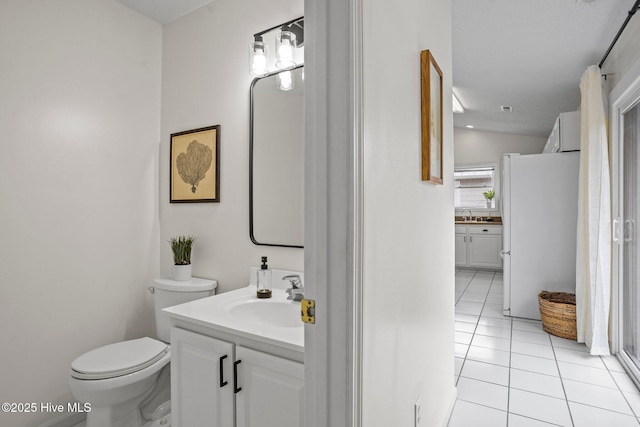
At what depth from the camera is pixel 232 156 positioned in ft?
7.21

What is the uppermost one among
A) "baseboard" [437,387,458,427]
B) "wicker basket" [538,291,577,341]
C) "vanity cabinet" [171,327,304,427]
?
"vanity cabinet" [171,327,304,427]

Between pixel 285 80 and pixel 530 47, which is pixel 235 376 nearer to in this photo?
pixel 285 80

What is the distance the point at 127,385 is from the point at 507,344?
2.90 m

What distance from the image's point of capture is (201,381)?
1.39 metres

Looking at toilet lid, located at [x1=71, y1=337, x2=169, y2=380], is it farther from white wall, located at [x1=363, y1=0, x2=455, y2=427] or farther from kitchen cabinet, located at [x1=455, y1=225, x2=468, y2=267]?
kitchen cabinet, located at [x1=455, y1=225, x2=468, y2=267]

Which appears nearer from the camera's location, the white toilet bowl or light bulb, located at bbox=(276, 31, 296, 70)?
the white toilet bowl

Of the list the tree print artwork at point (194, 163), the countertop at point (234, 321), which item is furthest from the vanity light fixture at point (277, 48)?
the countertop at point (234, 321)

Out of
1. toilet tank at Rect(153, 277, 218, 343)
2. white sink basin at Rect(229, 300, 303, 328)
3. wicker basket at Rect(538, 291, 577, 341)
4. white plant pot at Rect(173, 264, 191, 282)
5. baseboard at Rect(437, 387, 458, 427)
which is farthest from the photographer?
wicker basket at Rect(538, 291, 577, 341)

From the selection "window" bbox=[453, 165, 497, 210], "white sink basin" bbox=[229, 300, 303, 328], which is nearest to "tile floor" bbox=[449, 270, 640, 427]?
"white sink basin" bbox=[229, 300, 303, 328]

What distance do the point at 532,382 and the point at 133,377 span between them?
246cm

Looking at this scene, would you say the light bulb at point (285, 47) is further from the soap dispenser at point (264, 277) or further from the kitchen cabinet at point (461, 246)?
the kitchen cabinet at point (461, 246)

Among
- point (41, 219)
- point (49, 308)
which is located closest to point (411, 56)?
point (41, 219)

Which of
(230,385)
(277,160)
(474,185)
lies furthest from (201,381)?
(474,185)

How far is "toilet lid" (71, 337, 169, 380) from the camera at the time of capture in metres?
1.67
